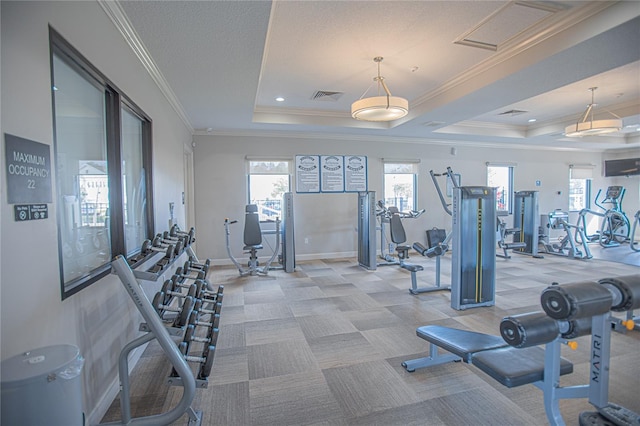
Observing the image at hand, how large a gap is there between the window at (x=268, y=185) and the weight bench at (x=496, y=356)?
15.2ft

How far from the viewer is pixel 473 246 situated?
3896mm

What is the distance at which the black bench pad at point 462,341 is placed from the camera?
2.03m

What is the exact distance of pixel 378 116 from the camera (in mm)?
4035

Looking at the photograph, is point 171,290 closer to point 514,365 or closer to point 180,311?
point 180,311

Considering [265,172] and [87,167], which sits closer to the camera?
[87,167]

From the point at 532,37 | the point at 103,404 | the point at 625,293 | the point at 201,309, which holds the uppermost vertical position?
the point at 532,37

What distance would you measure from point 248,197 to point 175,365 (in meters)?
4.95

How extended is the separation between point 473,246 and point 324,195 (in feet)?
11.5

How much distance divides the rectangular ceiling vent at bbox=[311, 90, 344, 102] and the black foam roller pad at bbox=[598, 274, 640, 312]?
409 cm

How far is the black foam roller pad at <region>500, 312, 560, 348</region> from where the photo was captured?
1503 mm

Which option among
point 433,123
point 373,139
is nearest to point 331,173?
point 373,139

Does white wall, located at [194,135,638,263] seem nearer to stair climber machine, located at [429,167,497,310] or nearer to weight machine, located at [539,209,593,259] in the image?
weight machine, located at [539,209,593,259]

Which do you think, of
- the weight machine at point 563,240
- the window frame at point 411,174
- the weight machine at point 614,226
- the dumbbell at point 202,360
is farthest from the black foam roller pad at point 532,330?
the weight machine at point 614,226

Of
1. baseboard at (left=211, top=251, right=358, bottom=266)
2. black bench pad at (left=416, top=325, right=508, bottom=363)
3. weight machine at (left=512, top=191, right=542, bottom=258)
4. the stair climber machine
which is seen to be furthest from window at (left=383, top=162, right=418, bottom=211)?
black bench pad at (left=416, top=325, right=508, bottom=363)
